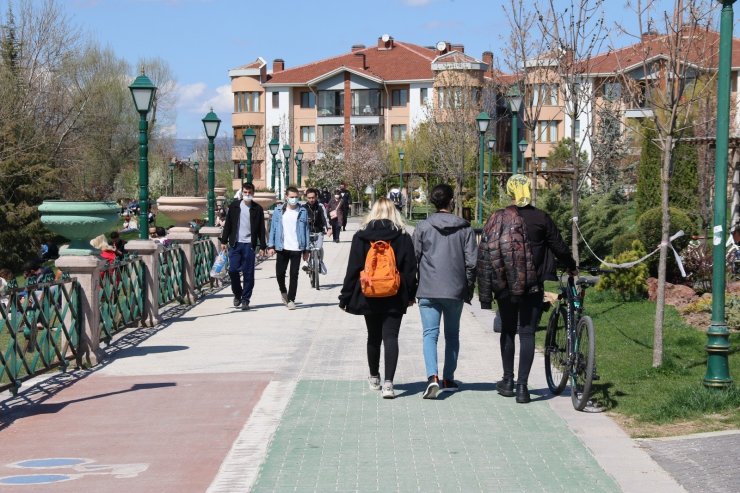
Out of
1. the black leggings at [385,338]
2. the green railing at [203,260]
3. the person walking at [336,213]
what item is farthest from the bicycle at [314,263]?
the person walking at [336,213]

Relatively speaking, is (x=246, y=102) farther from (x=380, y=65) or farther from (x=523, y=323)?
(x=523, y=323)

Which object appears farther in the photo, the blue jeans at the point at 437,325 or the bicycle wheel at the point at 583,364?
the blue jeans at the point at 437,325

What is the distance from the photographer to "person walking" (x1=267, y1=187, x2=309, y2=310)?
55.4 feet

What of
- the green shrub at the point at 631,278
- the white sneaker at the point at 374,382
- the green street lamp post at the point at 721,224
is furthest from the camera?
the green shrub at the point at 631,278

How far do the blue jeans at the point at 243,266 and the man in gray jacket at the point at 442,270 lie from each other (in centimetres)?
749

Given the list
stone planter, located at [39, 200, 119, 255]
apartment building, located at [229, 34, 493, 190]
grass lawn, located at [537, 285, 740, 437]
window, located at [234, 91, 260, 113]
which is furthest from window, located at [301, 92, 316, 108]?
stone planter, located at [39, 200, 119, 255]

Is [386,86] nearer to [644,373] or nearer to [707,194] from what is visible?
[707,194]

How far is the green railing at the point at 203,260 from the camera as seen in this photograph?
64.6ft

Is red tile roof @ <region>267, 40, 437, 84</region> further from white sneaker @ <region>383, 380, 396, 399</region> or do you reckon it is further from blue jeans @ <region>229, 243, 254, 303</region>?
white sneaker @ <region>383, 380, 396, 399</region>

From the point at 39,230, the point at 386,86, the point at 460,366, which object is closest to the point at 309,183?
the point at 386,86

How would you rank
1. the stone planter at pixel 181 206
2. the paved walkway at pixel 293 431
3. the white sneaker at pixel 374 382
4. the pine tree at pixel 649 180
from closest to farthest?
the paved walkway at pixel 293 431
the white sneaker at pixel 374 382
the pine tree at pixel 649 180
the stone planter at pixel 181 206

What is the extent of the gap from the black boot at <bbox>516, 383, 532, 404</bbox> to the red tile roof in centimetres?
7814

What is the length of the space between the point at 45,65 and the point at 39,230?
1270 cm

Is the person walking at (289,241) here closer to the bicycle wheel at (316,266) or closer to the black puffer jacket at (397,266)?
the bicycle wheel at (316,266)
